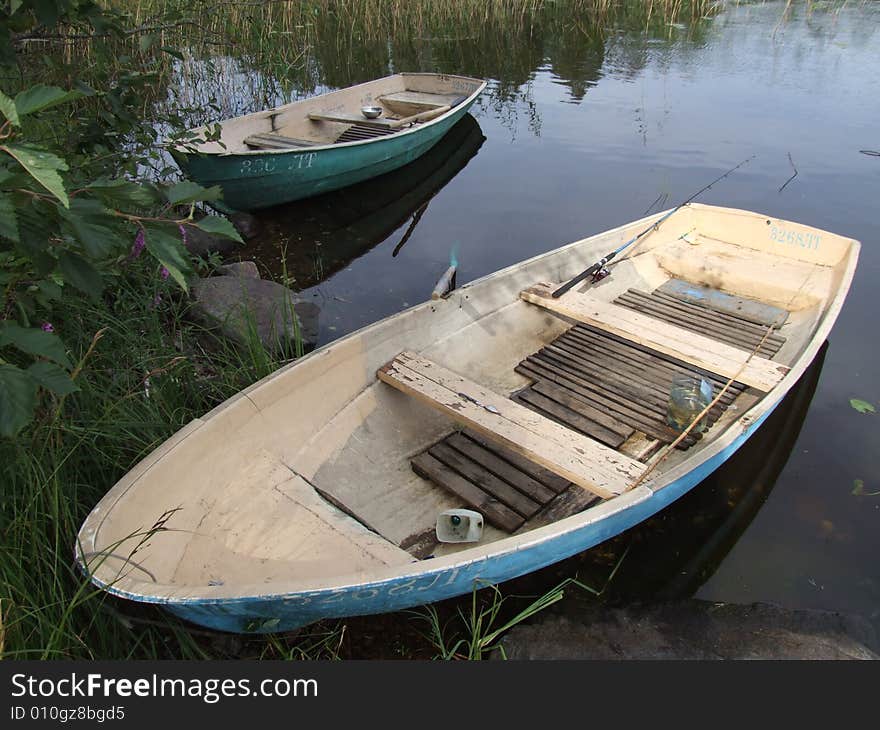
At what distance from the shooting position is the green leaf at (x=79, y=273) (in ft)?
5.01

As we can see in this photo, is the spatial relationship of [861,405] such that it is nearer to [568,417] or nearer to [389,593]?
[568,417]

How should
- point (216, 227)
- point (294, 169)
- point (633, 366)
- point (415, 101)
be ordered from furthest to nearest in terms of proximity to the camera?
point (415, 101) → point (294, 169) → point (633, 366) → point (216, 227)

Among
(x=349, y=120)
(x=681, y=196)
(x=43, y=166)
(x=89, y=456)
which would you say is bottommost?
(x=681, y=196)

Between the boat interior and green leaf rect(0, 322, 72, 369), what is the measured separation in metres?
4.50

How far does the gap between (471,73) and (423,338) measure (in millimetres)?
9487

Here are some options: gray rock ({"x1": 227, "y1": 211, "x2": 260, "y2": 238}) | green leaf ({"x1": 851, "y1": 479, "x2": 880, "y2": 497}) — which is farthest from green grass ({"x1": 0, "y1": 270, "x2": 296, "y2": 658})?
green leaf ({"x1": 851, "y1": 479, "x2": 880, "y2": 497})

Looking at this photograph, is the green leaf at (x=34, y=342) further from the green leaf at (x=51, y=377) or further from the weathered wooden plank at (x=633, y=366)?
the weathered wooden plank at (x=633, y=366)

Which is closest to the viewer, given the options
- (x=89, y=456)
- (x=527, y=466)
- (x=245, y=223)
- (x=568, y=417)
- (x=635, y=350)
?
(x=89, y=456)

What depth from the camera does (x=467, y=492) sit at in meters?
3.27

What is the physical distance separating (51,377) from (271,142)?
5.86m

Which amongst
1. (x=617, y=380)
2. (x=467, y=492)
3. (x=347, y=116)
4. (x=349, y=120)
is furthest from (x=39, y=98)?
(x=347, y=116)

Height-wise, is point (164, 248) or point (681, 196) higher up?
point (164, 248)

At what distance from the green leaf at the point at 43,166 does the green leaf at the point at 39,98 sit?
16 cm

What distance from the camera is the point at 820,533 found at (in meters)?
3.66
